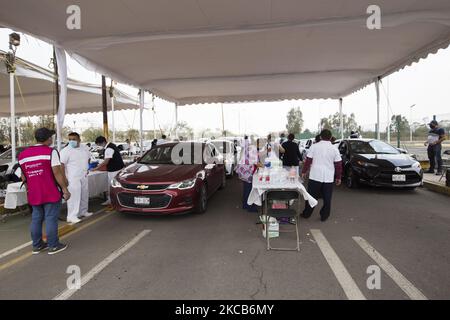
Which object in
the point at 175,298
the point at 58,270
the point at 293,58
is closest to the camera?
the point at 175,298

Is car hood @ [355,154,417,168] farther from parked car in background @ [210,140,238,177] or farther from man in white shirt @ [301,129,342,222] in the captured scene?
parked car in background @ [210,140,238,177]

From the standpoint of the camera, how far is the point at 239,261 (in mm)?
3756

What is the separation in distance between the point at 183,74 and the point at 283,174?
7385mm

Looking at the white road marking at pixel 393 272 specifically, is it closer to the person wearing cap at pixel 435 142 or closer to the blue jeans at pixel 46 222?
the blue jeans at pixel 46 222

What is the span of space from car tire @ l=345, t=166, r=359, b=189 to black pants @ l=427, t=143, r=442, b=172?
3460 mm

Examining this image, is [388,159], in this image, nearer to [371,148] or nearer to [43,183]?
[371,148]

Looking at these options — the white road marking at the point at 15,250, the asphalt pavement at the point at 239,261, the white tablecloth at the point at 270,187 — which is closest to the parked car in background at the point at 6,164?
the white road marking at the point at 15,250

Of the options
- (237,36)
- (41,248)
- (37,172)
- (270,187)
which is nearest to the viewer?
(37,172)

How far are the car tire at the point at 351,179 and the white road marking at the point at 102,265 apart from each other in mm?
6219

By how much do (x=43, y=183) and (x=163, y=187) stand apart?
1946mm

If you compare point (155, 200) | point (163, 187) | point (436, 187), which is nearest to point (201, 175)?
point (163, 187)
